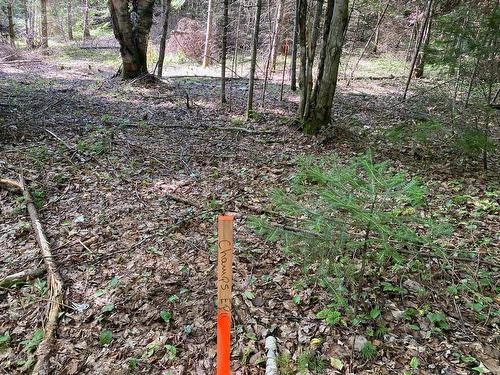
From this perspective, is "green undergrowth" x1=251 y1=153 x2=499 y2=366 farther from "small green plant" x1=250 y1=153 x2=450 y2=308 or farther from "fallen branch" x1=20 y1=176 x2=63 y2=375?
"fallen branch" x1=20 y1=176 x2=63 y2=375

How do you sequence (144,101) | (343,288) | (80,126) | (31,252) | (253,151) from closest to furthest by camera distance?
(343,288), (31,252), (253,151), (80,126), (144,101)

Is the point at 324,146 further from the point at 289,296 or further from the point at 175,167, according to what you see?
the point at 289,296

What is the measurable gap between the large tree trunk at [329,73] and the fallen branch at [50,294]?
5.28 metres

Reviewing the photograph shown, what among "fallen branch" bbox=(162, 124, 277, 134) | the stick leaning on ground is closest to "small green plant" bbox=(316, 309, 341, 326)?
the stick leaning on ground

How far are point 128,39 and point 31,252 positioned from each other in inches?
398

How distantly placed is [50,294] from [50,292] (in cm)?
3

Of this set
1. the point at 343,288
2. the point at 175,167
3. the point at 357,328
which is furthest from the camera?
the point at 175,167

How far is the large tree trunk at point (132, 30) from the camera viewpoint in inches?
481

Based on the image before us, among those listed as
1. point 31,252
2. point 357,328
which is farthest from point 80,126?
point 357,328

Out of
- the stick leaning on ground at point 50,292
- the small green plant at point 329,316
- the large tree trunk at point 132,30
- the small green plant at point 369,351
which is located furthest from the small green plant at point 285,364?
the large tree trunk at point 132,30

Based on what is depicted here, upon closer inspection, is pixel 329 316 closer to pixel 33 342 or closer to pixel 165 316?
pixel 165 316

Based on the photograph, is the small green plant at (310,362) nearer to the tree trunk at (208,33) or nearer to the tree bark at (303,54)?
the tree bark at (303,54)

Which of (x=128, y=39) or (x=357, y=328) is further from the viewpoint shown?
(x=128, y=39)

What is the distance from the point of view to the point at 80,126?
834 cm
